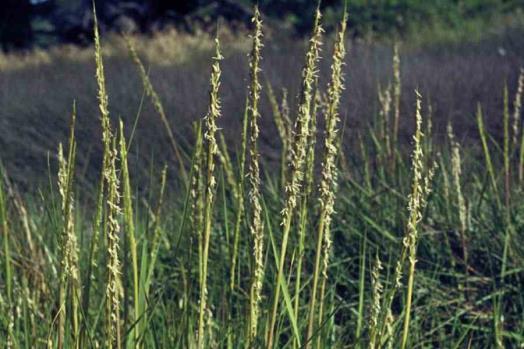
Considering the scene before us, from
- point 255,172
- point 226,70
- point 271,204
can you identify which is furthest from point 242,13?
point 255,172

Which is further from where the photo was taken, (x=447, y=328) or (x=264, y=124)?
(x=264, y=124)

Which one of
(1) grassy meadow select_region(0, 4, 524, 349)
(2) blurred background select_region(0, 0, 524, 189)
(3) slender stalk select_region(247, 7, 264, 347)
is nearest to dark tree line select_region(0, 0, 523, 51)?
(2) blurred background select_region(0, 0, 524, 189)

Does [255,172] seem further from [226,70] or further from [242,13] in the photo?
[242,13]

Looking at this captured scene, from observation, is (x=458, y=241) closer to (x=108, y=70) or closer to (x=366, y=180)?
(x=366, y=180)

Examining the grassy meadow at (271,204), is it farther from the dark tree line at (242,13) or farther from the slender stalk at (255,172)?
the dark tree line at (242,13)

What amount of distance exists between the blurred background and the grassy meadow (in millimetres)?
41

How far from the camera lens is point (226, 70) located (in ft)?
27.4

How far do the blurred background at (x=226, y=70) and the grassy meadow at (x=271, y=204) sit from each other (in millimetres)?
41

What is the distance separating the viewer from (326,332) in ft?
5.67

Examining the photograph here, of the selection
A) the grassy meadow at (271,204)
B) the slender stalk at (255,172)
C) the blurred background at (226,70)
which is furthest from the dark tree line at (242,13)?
the slender stalk at (255,172)

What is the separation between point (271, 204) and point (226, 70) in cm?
535

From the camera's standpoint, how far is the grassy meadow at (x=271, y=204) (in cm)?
129

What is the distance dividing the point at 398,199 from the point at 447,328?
0.44 meters

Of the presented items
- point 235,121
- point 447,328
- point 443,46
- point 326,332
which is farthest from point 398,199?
point 443,46
